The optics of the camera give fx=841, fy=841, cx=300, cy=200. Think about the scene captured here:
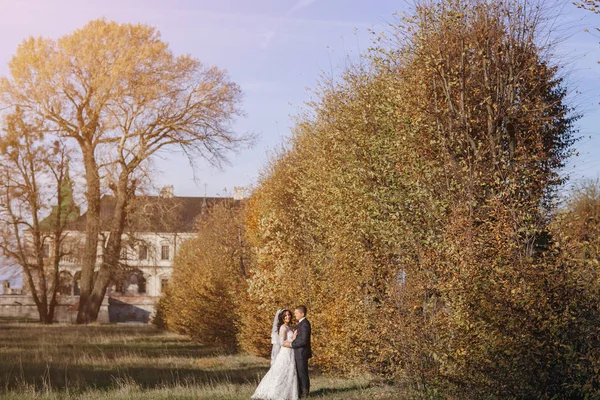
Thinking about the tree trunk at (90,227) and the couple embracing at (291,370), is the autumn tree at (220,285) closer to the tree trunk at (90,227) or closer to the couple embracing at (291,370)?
the tree trunk at (90,227)

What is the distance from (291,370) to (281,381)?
0.31 meters

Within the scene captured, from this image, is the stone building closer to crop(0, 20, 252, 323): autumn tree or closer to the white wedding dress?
crop(0, 20, 252, 323): autumn tree

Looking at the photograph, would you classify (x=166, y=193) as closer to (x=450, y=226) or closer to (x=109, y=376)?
(x=109, y=376)

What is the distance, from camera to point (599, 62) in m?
12.1

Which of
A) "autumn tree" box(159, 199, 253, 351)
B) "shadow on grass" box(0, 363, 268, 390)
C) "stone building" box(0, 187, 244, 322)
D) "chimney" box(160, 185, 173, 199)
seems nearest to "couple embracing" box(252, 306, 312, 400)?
"shadow on grass" box(0, 363, 268, 390)

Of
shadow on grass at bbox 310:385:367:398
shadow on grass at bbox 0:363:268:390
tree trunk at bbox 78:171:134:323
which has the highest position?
tree trunk at bbox 78:171:134:323

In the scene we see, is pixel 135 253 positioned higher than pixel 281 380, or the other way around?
pixel 135 253

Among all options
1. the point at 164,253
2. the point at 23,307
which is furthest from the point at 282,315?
the point at 164,253

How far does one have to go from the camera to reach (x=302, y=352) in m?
17.1

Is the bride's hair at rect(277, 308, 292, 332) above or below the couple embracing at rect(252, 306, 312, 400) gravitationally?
above

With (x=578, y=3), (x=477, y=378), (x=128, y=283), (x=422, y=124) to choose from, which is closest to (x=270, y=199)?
(x=422, y=124)

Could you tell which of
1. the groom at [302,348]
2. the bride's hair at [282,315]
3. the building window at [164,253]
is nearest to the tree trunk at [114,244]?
the bride's hair at [282,315]

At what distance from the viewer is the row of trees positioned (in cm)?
1374

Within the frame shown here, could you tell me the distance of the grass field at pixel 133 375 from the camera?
1758 centimetres
